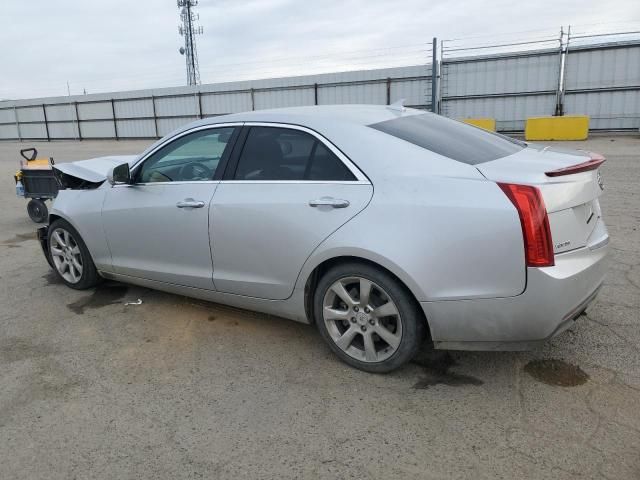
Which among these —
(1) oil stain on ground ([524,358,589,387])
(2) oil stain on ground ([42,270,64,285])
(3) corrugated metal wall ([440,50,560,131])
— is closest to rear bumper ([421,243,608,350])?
(1) oil stain on ground ([524,358,589,387])

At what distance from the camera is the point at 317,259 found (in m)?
3.12

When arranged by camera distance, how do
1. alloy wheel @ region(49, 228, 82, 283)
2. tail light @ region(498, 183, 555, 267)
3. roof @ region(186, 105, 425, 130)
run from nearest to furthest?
tail light @ region(498, 183, 555, 267) < roof @ region(186, 105, 425, 130) < alloy wheel @ region(49, 228, 82, 283)

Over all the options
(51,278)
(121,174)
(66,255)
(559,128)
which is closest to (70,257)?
(66,255)

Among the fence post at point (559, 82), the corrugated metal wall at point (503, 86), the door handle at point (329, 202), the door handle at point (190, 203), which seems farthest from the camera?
the corrugated metal wall at point (503, 86)

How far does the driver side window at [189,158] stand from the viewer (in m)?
3.74

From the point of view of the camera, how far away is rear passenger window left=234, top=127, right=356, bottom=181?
319cm

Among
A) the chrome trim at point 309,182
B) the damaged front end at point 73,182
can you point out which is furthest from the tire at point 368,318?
the damaged front end at point 73,182

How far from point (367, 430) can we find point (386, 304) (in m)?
0.69

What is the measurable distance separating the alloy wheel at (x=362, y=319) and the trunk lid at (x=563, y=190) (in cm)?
91

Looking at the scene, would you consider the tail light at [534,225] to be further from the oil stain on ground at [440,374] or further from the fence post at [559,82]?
the fence post at [559,82]

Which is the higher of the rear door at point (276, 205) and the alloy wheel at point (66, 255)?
the rear door at point (276, 205)

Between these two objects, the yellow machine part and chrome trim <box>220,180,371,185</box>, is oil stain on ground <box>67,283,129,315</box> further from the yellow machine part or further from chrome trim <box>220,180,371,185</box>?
the yellow machine part

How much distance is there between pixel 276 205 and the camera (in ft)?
10.7

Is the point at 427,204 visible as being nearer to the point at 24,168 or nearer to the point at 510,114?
the point at 24,168
